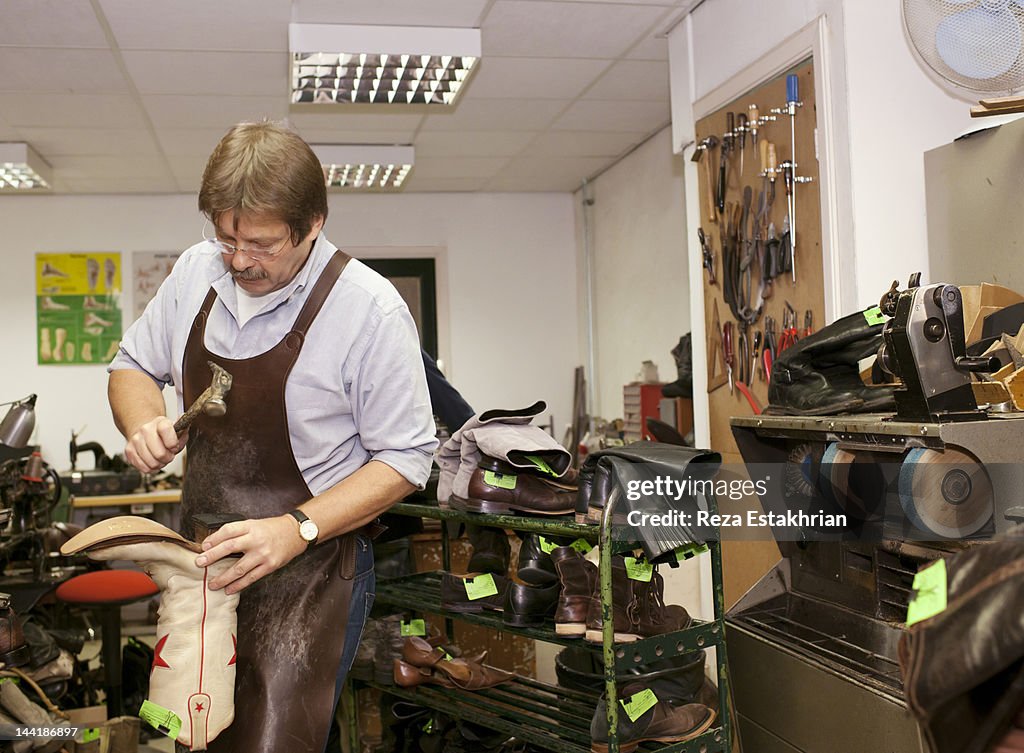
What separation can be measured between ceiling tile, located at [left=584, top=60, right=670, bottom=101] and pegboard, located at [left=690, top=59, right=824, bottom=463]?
0.72m

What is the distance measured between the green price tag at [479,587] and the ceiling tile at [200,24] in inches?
93.0

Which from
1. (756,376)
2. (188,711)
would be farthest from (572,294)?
(188,711)

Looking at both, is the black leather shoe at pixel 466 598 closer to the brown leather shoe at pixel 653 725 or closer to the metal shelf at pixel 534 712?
the metal shelf at pixel 534 712

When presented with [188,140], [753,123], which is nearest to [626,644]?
[753,123]

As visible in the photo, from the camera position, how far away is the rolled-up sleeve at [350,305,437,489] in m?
1.81

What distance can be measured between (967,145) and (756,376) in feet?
3.70

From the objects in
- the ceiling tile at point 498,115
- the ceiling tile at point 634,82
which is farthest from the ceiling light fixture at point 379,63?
the ceiling tile at point 634,82

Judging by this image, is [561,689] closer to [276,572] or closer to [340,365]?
[276,572]

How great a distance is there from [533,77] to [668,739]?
3314 millimetres

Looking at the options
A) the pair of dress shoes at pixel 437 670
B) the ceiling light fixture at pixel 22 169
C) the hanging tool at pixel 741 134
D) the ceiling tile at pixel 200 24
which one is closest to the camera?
the pair of dress shoes at pixel 437 670

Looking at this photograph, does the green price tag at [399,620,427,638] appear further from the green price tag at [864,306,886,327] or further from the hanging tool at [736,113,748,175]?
the hanging tool at [736,113,748,175]

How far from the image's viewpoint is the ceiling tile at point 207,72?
4176mm

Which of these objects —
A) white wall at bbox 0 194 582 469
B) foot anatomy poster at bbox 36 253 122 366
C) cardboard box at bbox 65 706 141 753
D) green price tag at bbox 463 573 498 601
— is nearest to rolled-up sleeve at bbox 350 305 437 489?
green price tag at bbox 463 573 498 601

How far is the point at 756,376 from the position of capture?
352 cm
